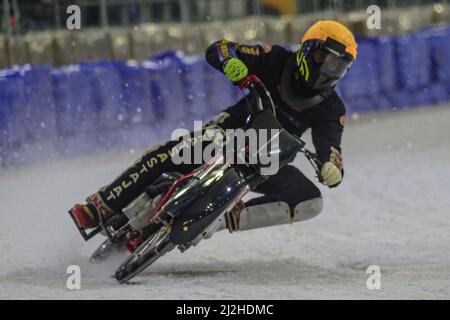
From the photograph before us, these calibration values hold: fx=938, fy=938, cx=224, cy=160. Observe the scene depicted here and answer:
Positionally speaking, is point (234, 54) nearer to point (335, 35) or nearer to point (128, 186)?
point (335, 35)

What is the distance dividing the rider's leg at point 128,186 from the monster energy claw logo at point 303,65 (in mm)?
763

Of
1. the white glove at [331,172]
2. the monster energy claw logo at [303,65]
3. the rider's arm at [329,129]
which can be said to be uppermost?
the monster energy claw logo at [303,65]

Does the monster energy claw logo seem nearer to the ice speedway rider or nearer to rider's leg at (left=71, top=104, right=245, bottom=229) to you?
the ice speedway rider

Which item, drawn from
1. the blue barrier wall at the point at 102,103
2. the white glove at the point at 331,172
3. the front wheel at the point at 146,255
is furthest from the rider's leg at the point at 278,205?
the blue barrier wall at the point at 102,103

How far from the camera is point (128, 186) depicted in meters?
6.07

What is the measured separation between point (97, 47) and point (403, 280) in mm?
6916

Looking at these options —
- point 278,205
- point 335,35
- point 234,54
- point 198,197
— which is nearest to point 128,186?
point 198,197

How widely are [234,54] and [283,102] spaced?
504mm

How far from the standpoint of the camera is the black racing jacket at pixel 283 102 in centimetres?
619

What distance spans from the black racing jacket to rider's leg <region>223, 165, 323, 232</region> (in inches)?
12.7

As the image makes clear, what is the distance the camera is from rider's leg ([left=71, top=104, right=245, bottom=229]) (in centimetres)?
607

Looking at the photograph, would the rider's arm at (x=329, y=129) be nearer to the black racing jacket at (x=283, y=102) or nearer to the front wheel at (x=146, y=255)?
the black racing jacket at (x=283, y=102)

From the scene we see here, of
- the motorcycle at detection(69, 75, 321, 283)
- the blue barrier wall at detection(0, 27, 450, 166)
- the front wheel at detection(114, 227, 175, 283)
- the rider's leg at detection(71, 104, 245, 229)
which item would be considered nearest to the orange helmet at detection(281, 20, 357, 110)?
the motorcycle at detection(69, 75, 321, 283)
